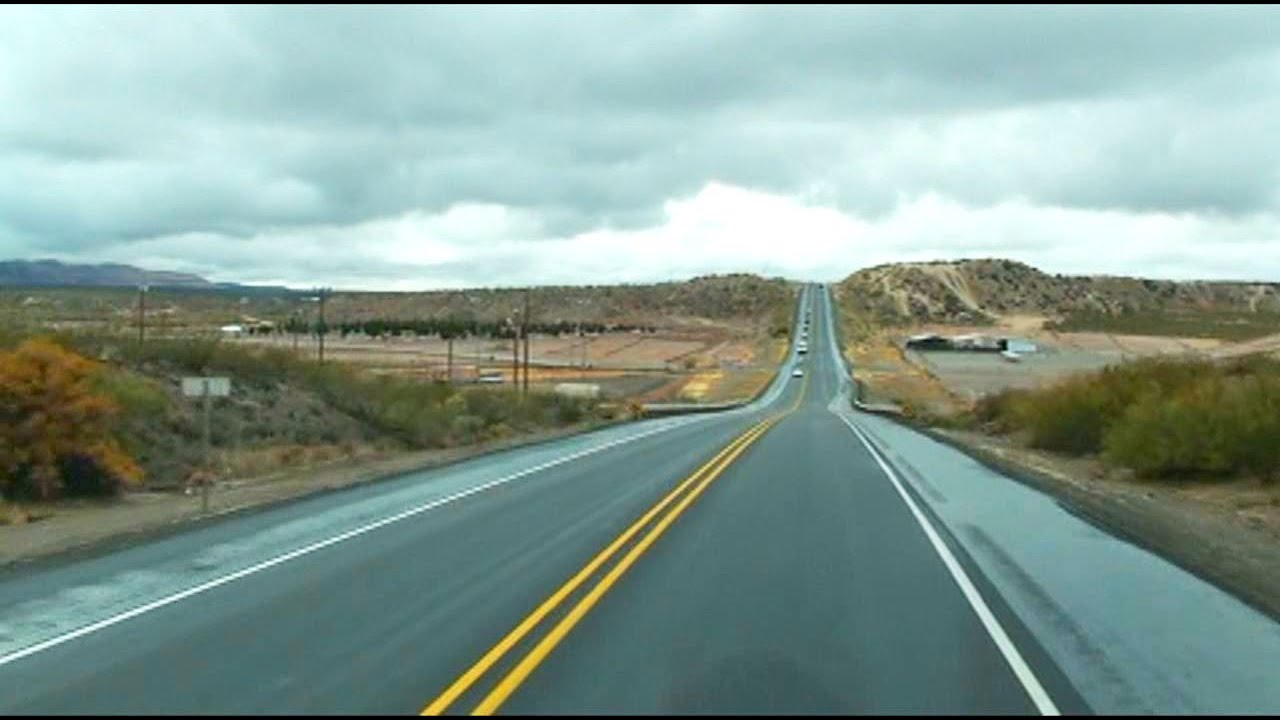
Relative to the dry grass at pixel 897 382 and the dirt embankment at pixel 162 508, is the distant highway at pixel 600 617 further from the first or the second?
the dry grass at pixel 897 382

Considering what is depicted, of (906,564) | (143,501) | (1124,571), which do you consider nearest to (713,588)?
(906,564)

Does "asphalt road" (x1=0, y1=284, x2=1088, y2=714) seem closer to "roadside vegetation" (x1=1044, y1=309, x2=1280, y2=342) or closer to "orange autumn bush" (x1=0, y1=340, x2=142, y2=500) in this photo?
"orange autumn bush" (x1=0, y1=340, x2=142, y2=500)

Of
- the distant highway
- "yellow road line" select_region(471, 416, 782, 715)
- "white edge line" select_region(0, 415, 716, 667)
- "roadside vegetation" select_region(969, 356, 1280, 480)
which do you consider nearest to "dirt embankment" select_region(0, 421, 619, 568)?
the distant highway

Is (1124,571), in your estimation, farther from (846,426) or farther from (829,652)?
(846,426)

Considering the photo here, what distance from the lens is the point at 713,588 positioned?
564 inches

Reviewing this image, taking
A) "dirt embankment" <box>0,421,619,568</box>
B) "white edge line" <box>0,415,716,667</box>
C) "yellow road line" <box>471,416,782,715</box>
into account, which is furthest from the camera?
"dirt embankment" <box>0,421,619,568</box>

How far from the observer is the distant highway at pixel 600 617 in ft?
30.9

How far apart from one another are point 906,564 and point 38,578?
9.76m

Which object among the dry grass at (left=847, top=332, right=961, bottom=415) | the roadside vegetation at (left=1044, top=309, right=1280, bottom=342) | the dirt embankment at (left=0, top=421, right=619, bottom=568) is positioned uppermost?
the roadside vegetation at (left=1044, top=309, right=1280, bottom=342)

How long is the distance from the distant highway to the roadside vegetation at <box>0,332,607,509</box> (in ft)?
28.8

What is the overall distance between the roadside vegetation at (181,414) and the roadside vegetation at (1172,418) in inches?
837

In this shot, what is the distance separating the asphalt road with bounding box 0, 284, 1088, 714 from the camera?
9.38m

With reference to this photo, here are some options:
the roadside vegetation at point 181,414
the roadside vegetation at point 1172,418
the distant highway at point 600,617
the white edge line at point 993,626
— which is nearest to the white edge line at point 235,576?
Answer: the distant highway at point 600,617

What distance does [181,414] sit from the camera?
4016cm
